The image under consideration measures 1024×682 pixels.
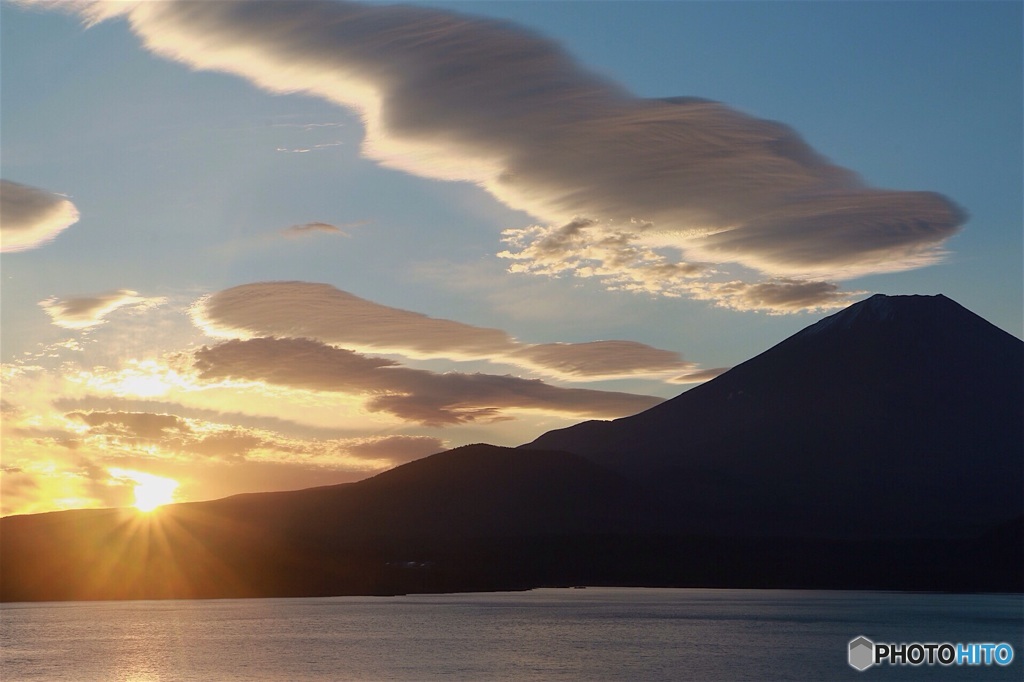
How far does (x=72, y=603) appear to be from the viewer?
183m

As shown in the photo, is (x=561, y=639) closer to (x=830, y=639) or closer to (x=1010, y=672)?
(x=830, y=639)

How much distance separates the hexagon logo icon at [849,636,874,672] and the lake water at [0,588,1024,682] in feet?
2.85

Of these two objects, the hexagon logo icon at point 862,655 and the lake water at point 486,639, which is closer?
the lake water at point 486,639

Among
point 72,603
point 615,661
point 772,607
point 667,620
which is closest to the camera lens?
point 615,661

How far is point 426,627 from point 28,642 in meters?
36.5

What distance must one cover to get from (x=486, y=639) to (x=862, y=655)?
31.6 metres

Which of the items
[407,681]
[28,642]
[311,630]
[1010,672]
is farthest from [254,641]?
[1010,672]

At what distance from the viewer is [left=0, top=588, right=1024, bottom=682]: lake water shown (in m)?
77.7

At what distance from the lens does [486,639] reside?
9962 centimetres

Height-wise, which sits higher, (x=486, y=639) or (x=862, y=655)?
(x=486, y=639)

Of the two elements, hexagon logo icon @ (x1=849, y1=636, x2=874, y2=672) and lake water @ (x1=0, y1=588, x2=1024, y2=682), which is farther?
hexagon logo icon @ (x1=849, y1=636, x2=874, y2=672)

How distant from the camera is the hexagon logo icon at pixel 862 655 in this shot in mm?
81625

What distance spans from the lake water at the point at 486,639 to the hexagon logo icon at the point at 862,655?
0.87 m

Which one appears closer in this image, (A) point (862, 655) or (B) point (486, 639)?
(A) point (862, 655)
